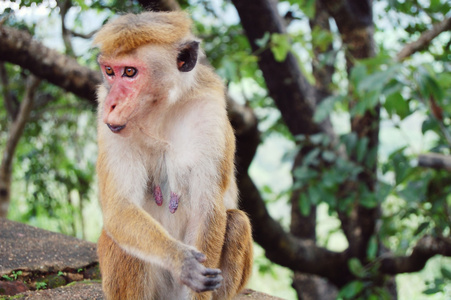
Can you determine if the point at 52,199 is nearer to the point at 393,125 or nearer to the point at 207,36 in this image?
the point at 207,36

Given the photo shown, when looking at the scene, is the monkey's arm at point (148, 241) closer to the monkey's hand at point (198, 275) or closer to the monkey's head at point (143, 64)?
the monkey's hand at point (198, 275)

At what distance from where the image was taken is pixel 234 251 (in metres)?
2.97

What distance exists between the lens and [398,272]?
5.62 metres

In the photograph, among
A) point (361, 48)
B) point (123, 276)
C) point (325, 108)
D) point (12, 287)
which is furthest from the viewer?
point (361, 48)

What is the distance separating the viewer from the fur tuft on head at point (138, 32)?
2.56 meters

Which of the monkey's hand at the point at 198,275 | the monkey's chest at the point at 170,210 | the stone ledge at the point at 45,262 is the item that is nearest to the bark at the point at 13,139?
the stone ledge at the point at 45,262

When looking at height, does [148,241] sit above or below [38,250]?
above

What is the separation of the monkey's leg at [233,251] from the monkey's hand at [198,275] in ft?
1.56

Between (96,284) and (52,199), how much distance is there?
13.0 ft

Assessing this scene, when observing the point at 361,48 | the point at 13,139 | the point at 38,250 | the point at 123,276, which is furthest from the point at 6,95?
the point at 123,276

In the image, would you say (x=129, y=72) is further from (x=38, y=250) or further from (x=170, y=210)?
(x=38, y=250)

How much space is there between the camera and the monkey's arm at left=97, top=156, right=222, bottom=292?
243 cm

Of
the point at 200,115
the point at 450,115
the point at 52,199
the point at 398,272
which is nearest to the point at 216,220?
the point at 200,115

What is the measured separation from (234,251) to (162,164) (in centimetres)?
63
